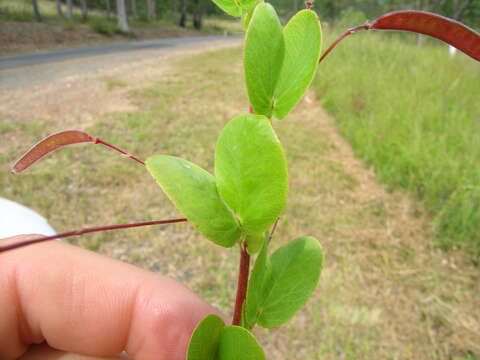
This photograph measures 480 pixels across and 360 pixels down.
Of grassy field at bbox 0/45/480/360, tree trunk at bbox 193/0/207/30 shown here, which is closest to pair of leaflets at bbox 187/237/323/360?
grassy field at bbox 0/45/480/360

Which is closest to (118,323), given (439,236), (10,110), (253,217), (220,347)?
(220,347)

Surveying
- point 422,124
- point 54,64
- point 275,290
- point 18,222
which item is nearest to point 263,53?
point 275,290

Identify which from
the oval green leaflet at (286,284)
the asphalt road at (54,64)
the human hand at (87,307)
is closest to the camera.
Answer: the oval green leaflet at (286,284)

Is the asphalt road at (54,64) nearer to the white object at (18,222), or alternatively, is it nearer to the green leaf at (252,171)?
the white object at (18,222)

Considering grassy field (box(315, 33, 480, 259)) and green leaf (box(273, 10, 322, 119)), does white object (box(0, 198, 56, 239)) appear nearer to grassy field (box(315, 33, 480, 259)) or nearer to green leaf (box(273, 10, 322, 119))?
green leaf (box(273, 10, 322, 119))

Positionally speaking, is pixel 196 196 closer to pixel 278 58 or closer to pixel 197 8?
pixel 278 58

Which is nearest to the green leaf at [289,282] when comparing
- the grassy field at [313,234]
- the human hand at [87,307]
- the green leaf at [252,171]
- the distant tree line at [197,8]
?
the green leaf at [252,171]
